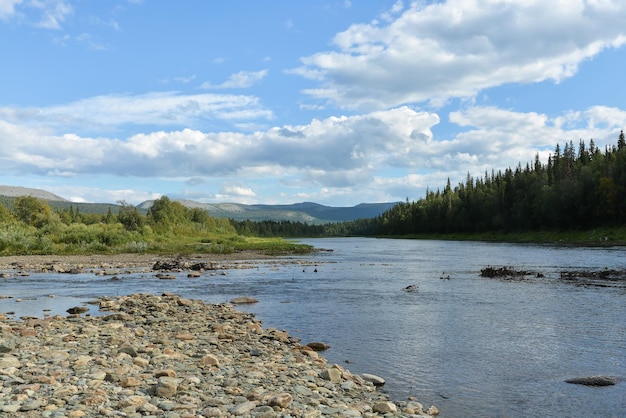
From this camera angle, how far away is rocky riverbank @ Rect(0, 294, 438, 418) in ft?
33.2

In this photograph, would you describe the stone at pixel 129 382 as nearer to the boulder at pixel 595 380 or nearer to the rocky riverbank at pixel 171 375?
the rocky riverbank at pixel 171 375

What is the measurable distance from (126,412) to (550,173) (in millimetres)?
168211

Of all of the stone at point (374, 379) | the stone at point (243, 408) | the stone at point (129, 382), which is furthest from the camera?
the stone at point (374, 379)

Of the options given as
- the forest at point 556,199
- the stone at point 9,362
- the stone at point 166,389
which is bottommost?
the stone at point 166,389

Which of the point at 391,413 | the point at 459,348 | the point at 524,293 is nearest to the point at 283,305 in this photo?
the point at 459,348

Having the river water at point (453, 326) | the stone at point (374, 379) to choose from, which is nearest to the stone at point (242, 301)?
the river water at point (453, 326)

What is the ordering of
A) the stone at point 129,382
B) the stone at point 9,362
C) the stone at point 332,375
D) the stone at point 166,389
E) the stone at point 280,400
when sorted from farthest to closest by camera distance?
1. the stone at point 332,375
2. the stone at point 9,362
3. the stone at point 129,382
4. the stone at point 166,389
5. the stone at point 280,400

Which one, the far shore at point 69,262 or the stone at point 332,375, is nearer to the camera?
the stone at point 332,375

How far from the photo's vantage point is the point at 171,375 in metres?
12.6

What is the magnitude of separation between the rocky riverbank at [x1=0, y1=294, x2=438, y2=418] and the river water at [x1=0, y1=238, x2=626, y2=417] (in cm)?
165

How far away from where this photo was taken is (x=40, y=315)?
24219 millimetres

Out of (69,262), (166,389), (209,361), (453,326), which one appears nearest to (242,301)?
(453,326)

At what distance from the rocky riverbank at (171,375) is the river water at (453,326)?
1.65 metres

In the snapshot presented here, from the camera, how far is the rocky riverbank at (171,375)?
10.1 meters
